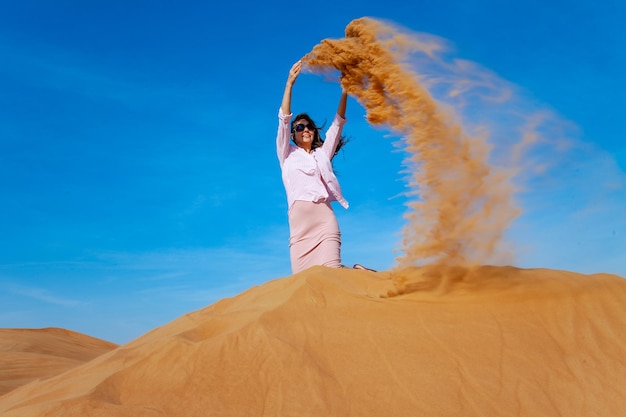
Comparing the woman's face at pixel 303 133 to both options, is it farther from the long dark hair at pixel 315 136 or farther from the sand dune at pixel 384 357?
the sand dune at pixel 384 357

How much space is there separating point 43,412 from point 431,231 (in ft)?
10.2

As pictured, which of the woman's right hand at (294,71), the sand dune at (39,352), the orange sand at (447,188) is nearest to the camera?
the orange sand at (447,188)

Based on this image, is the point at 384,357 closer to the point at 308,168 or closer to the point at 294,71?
the point at 308,168

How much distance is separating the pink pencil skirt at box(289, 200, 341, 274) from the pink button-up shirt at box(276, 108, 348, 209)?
0.12 meters

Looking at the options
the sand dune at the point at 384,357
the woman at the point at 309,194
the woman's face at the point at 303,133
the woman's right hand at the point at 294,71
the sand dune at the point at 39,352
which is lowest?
the sand dune at the point at 384,357

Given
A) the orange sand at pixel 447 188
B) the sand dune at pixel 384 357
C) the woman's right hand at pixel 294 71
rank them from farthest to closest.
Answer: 1. the woman's right hand at pixel 294 71
2. the orange sand at pixel 447 188
3. the sand dune at pixel 384 357

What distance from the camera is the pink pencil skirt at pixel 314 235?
258 inches

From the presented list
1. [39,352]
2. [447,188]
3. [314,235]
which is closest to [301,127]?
[314,235]

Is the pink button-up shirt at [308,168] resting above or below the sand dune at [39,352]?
above

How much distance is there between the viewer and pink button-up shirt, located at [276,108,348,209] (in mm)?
6660

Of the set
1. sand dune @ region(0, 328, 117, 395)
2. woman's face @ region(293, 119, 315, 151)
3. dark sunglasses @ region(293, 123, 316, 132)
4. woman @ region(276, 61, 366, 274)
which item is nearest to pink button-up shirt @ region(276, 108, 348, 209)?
woman @ region(276, 61, 366, 274)

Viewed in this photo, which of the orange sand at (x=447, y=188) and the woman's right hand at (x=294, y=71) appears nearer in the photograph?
the orange sand at (x=447, y=188)

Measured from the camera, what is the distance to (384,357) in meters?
3.83

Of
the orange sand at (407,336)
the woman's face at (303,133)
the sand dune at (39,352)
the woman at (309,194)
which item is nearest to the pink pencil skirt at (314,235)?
the woman at (309,194)
